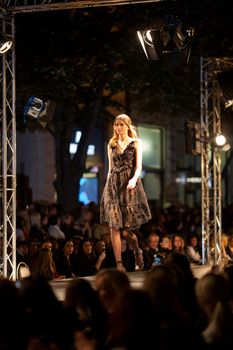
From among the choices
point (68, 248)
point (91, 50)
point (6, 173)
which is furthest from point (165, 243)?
point (91, 50)

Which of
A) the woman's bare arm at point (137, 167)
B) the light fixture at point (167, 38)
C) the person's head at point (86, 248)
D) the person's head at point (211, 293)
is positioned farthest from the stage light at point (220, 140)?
the person's head at point (211, 293)

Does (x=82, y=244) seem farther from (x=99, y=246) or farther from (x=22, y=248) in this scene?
(x=22, y=248)

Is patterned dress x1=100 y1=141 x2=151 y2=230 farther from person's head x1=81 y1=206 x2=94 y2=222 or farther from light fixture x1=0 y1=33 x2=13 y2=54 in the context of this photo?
person's head x1=81 y1=206 x2=94 y2=222

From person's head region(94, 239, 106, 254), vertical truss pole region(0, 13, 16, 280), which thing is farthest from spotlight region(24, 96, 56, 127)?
person's head region(94, 239, 106, 254)

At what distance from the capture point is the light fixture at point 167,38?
11.8 meters

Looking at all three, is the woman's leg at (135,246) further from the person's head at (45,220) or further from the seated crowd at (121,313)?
the person's head at (45,220)

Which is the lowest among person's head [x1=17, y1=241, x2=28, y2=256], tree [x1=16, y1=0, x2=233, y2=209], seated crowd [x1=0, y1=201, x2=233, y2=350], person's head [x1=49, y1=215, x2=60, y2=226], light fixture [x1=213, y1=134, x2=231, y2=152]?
seated crowd [x1=0, y1=201, x2=233, y2=350]

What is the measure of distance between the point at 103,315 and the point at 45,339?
65 cm

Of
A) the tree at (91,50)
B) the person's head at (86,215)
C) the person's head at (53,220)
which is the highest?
the tree at (91,50)

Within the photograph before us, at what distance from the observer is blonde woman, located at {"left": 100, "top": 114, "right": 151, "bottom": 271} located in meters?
10.5

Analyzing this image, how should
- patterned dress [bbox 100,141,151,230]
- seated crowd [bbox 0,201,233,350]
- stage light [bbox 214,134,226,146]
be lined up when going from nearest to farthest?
1. seated crowd [bbox 0,201,233,350]
2. patterned dress [bbox 100,141,151,230]
3. stage light [bbox 214,134,226,146]

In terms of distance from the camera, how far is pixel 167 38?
11.9m

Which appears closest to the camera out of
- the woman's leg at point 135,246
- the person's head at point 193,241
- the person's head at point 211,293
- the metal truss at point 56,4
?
the person's head at point 211,293

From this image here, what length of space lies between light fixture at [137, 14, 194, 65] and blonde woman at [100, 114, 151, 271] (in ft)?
5.89
